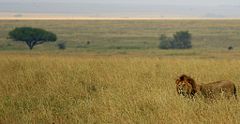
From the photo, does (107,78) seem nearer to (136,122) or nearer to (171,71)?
(171,71)

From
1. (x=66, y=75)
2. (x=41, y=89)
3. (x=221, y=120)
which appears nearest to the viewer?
(x=221, y=120)

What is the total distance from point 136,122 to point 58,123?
1259 mm

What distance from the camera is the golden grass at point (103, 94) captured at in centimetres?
767

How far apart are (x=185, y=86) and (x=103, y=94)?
7.14 ft

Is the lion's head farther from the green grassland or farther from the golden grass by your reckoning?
the green grassland

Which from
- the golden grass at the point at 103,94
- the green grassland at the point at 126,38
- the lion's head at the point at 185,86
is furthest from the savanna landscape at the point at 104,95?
the green grassland at the point at 126,38

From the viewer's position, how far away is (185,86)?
821 centimetres

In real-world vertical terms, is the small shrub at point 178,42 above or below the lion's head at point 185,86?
below

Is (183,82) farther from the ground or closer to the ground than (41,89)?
farther from the ground

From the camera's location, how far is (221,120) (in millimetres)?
6918

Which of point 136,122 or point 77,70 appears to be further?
point 77,70

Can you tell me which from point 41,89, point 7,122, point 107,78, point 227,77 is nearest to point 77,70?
point 107,78

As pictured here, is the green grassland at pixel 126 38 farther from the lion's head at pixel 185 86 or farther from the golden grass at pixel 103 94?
the lion's head at pixel 185 86

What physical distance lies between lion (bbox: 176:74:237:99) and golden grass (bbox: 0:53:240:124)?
7.5 inches
